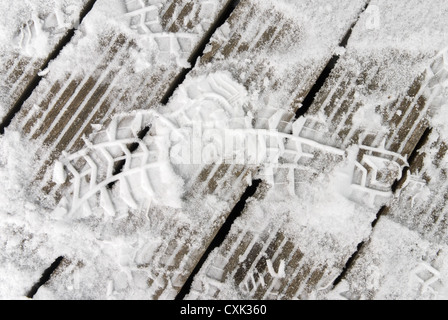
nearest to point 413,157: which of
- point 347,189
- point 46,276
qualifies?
point 347,189

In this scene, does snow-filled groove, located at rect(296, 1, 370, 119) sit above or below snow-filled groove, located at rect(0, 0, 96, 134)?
above

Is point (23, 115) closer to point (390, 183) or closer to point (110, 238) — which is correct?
point (110, 238)

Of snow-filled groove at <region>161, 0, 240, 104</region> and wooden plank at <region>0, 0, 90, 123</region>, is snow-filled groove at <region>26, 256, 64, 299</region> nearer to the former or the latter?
wooden plank at <region>0, 0, 90, 123</region>

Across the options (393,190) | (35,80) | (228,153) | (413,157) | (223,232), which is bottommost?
(223,232)

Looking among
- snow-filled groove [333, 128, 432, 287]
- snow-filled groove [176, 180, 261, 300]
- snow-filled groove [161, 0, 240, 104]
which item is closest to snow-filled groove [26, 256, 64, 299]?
snow-filled groove [176, 180, 261, 300]

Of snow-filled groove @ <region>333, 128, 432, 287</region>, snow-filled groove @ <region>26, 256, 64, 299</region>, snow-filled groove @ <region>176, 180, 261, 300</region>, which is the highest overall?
snow-filled groove @ <region>333, 128, 432, 287</region>

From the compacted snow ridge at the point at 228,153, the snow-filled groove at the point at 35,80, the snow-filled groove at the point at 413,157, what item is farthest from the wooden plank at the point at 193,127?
the snow-filled groove at the point at 413,157

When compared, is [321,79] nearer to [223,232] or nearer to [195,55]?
[195,55]
